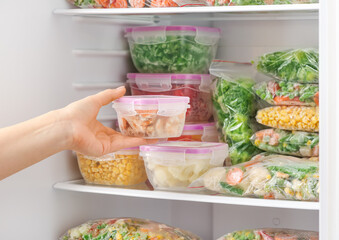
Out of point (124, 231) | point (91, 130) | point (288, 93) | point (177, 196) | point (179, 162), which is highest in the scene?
point (288, 93)

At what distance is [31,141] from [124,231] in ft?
1.64

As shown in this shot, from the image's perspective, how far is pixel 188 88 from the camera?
200cm

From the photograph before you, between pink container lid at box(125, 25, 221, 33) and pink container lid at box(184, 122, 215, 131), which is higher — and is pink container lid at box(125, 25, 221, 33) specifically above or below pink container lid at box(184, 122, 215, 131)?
above

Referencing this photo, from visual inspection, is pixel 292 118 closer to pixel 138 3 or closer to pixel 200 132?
pixel 200 132

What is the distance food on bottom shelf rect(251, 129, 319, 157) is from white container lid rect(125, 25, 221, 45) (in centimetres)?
40

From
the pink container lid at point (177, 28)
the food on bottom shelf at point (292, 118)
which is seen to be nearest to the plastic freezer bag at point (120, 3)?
the pink container lid at point (177, 28)

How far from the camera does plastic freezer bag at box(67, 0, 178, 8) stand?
1827mm

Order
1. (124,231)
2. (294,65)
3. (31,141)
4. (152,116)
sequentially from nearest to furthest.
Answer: (31,141) → (152,116) → (294,65) → (124,231)

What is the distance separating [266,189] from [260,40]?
2.20 ft

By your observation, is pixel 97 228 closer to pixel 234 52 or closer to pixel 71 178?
pixel 71 178

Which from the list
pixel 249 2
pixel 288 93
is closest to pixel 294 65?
pixel 288 93

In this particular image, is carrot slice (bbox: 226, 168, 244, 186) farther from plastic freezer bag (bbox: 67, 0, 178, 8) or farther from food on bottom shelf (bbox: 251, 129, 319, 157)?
plastic freezer bag (bbox: 67, 0, 178, 8)

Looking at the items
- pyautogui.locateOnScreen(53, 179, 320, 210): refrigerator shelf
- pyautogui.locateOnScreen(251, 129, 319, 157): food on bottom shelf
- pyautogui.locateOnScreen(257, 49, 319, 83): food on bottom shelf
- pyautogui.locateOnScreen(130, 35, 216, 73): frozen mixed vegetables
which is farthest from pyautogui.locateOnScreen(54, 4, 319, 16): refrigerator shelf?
pyautogui.locateOnScreen(53, 179, 320, 210): refrigerator shelf
